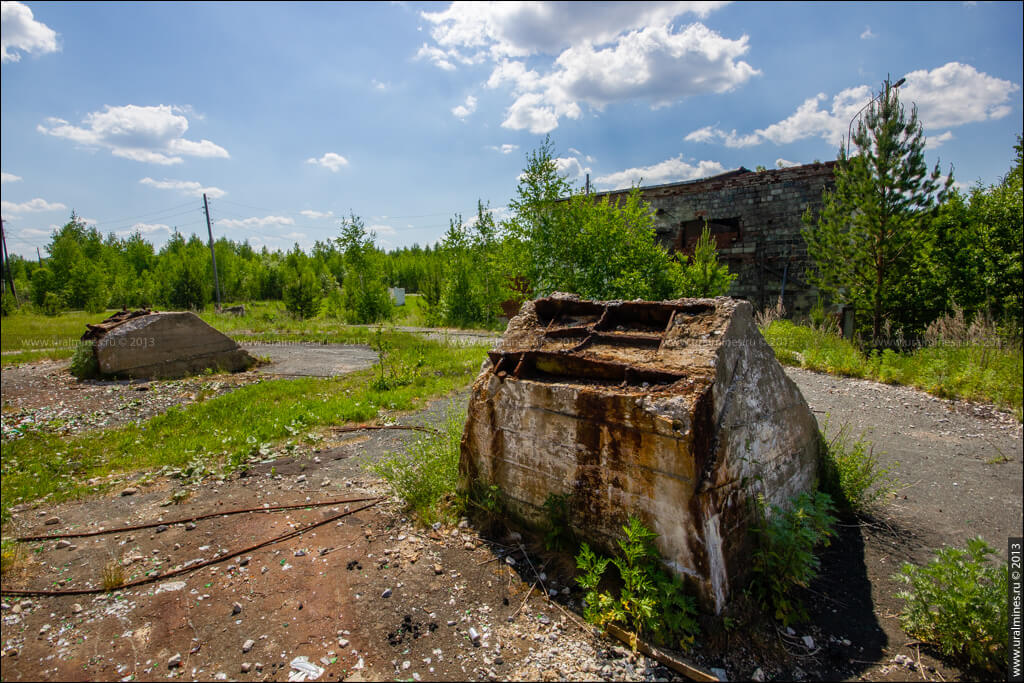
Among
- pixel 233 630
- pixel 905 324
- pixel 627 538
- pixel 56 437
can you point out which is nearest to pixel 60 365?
pixel 56 437

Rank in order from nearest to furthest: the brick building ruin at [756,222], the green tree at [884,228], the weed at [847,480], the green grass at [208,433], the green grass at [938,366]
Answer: the weed at [847,480], the green grass at [208,433], the green grass at [938,366], the green tree at [884,228], the brick building ruin at [756,222]

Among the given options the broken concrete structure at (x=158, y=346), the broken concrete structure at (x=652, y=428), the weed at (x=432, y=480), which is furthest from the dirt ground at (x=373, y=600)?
the broken concrete structure at (x=158, y=346)

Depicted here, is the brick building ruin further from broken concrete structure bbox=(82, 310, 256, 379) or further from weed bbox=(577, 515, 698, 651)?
weed bbox=(577, 515, 698, 651)

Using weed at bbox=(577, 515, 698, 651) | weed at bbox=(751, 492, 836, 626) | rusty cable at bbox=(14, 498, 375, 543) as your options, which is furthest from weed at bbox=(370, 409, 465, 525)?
weed at bbox=(751, 492, 836, 626)

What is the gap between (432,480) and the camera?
4.05 metres

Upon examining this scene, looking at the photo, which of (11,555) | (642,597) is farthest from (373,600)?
(11,555)

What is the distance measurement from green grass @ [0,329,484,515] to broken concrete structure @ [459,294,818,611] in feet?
11.4

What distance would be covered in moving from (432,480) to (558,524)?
4.35 feet

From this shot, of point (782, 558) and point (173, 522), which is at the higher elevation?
point (782, 558)

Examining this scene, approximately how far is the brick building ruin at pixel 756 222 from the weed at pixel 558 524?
45.6 ft

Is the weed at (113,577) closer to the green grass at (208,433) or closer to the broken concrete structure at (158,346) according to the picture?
the green grass at (208,433)

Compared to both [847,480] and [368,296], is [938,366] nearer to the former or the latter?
[847,480]

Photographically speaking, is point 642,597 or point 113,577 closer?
point 642,597

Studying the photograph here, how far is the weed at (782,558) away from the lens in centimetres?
269
